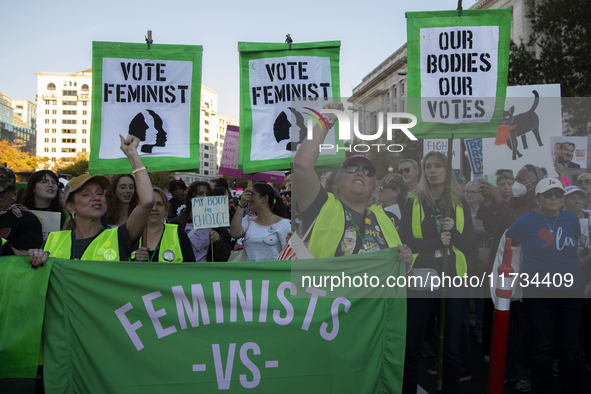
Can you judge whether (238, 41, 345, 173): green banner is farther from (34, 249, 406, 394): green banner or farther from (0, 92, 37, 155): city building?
(0, 92, 37, 155): city building

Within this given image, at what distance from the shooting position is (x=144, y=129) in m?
4.01

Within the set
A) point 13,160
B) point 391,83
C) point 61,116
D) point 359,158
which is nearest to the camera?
point 359,158

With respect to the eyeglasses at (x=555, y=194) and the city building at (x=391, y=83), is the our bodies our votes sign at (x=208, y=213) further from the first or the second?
the eyeglasses at (x=555, y=194)

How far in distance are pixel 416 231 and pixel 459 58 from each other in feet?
4.61

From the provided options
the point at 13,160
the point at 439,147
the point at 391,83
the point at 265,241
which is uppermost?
the point at 391,83

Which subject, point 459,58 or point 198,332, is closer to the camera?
point 198,332

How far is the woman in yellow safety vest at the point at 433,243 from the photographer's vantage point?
3279 mm

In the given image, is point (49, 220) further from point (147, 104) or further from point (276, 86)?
point (276, 86)

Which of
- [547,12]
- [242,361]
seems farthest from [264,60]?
[547,12]

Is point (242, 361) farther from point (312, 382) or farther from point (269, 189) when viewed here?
point (269, 189)

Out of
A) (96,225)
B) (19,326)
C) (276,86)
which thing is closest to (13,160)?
(276,86)

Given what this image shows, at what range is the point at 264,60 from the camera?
441cm

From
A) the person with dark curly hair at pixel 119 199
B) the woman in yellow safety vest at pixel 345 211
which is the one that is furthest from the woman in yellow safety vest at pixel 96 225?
the woman in yellow safety vest at pixel 345 211

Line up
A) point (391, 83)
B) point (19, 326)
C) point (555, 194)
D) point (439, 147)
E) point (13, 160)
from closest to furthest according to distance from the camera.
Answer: point (19, 326), point (555, 194), point (439, 147), point (391, 83), point (13, 160)
